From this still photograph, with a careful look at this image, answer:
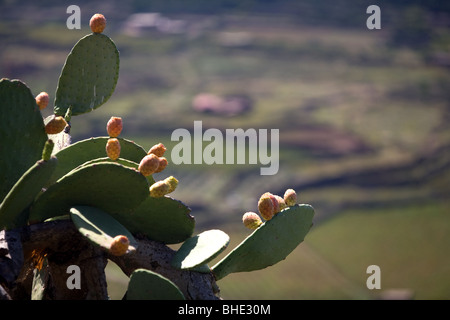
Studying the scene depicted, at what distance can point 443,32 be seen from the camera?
5609 cm

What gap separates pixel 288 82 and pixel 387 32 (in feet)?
46.9

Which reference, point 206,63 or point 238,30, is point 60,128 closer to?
point 206,63

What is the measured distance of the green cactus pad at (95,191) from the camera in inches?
80.5

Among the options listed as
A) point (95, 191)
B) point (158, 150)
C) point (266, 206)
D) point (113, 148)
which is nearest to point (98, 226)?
point (95, 191)

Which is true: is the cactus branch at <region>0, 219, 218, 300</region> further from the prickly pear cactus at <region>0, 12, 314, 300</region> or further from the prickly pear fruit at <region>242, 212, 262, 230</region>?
the prickly pear fruit at <region>242, 212, 262, 230</region>

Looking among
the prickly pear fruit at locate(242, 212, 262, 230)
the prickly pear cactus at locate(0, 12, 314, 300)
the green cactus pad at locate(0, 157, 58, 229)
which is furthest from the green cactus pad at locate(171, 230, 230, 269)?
the green cactus pad at locate(0, 157, 58, 229)

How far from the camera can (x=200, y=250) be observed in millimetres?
2131

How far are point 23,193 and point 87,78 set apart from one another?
881mm

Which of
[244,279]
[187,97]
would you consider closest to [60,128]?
[244,279]

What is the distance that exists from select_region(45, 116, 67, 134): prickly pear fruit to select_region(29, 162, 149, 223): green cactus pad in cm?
28

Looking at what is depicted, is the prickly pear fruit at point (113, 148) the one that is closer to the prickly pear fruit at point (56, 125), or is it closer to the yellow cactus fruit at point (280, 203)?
the prickly pear fruit at point (56, 125)

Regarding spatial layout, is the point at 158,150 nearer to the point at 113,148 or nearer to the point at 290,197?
the point at 113,148

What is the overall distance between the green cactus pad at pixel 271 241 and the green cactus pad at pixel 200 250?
15cm

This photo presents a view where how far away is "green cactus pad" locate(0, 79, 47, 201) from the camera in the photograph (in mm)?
2215
